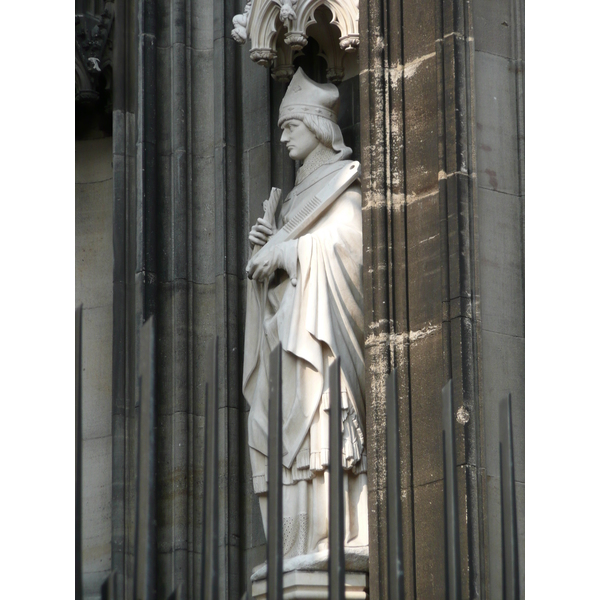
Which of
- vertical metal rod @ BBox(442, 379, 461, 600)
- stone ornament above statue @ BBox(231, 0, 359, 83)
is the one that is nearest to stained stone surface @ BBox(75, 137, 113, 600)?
stone ornament above statue @ BBox(231, 0, 359, 83)

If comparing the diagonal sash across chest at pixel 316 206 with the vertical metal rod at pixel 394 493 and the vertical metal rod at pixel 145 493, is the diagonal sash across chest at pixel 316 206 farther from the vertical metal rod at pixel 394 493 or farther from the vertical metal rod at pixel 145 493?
the vertical metal rod at pixel 145 493

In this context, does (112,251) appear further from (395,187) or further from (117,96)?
(395,187)

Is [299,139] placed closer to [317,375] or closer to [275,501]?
[317,375]

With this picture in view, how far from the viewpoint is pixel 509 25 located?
249 inches

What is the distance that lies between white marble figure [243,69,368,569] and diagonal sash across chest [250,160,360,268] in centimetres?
1

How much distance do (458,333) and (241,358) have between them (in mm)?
1722

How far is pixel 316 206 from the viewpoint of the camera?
21.9 feet

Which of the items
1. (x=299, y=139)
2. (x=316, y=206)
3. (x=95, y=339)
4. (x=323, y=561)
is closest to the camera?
(x=323, y=561)

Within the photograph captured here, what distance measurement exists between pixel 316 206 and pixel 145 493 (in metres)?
3.67

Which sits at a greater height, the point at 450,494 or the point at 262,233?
the point at 262,233

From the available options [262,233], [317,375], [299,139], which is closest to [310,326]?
[317,375]

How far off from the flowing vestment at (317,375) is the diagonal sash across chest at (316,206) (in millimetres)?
37

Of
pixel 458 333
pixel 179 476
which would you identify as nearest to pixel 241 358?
pixel 179 476

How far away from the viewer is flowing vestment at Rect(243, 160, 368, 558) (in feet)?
20.4
